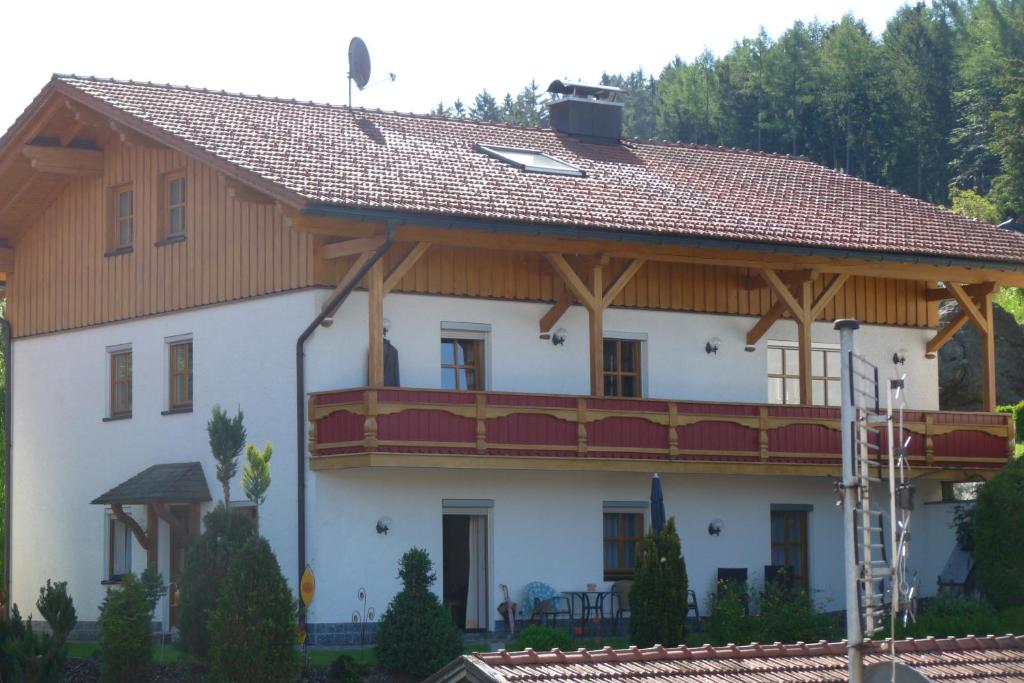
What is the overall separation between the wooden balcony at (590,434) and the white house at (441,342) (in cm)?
4

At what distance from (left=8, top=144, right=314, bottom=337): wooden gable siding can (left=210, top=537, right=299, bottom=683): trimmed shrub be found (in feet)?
18.0

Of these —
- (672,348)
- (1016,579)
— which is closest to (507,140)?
(672,348)

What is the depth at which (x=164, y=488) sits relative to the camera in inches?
1136

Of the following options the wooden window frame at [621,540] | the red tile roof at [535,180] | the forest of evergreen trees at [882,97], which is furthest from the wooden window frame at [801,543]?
the forest of evergreen trees at [882,97]

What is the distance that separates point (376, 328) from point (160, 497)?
472 centimetres

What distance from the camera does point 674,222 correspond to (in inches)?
1139

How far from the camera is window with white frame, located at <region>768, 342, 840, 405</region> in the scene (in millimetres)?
31812

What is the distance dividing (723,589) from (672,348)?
3937mm

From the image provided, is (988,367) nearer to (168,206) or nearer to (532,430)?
(532,430)

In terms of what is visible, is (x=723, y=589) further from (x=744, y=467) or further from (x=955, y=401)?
(x=955, y=401)

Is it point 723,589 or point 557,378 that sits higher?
point 557,378

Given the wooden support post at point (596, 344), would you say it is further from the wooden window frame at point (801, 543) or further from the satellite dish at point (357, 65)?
the satellite dish at point (357, 65)

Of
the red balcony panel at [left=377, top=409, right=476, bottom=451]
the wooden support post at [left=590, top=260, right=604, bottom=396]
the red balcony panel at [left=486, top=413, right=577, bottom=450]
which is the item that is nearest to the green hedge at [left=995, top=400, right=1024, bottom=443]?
the wooden support post at [left=590, top=260, right=604, bottom=396]

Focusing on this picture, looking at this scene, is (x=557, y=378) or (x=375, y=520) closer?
(x=375, y=520)
